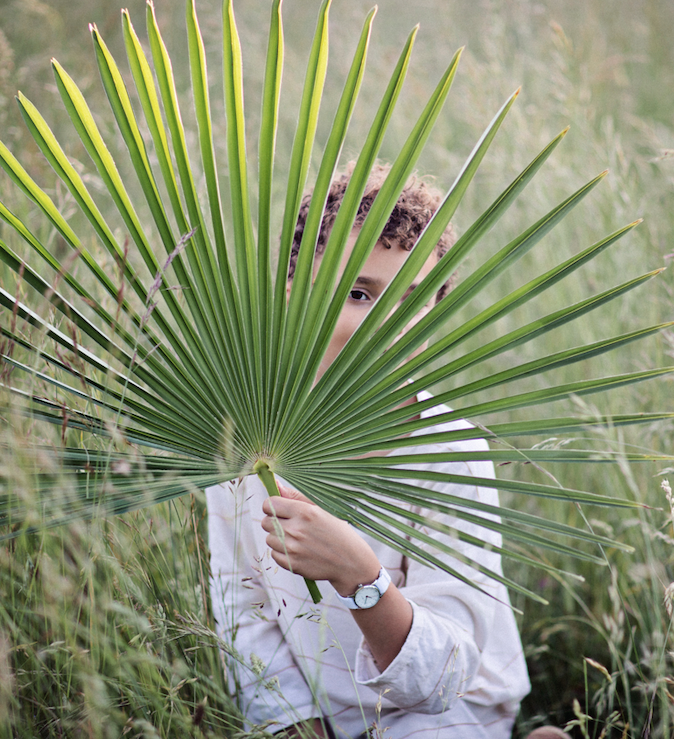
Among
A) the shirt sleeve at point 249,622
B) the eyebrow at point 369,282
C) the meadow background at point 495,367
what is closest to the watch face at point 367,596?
the meadow background at point 495,367

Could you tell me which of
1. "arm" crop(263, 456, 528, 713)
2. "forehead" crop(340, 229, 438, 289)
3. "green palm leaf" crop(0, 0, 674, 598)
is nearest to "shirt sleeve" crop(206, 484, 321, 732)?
"arm" crop(263, 456, 528, 713)

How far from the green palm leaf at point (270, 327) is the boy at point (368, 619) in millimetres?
91

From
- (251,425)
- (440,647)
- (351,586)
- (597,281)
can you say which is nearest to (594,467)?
(597,281)

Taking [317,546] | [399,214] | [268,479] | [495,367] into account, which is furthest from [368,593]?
[495,367]

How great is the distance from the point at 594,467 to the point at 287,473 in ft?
4.86

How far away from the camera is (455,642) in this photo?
102 centimetres

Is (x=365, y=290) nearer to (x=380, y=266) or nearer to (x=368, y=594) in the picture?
(x=380, y=266)

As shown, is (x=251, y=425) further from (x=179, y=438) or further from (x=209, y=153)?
(x=209, y=153)

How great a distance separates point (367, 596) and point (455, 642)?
25cm

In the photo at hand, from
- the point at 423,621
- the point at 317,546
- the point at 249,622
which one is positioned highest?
the point at 317,546

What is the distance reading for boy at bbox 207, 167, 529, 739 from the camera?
85cm

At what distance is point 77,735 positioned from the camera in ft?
2.69

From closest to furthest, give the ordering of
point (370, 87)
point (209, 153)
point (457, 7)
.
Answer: point (209, 153) < point (370, 87) < point (457, 7)

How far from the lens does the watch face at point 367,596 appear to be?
2.89ft
